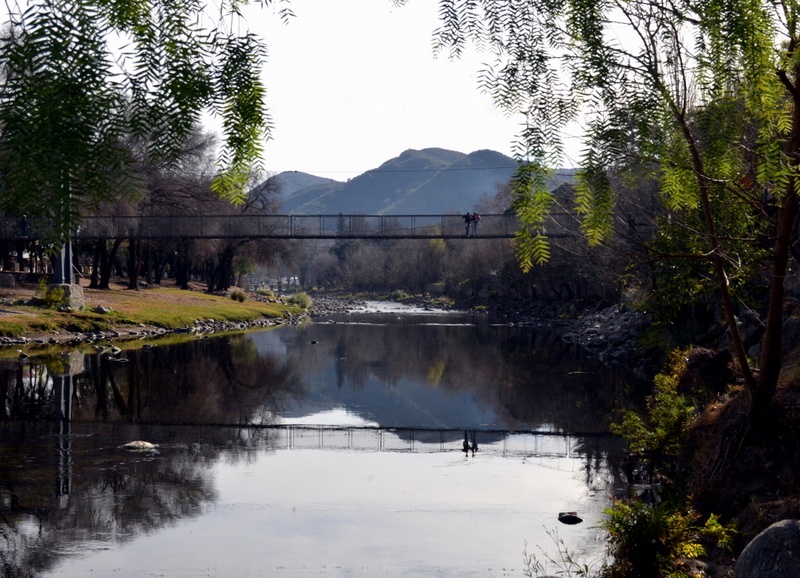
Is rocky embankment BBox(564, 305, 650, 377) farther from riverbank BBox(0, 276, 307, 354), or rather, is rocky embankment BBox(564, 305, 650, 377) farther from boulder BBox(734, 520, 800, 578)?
boulder BBox(734, 520, 800, 578)

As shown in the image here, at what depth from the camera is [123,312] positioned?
4953cm

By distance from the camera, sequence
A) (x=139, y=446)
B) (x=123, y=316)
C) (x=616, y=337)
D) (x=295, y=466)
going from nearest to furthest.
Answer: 1. (x=295, y=466)
2. (x=139, y=446)
3. (x=616, y=337)
4. (x=123, y=316)

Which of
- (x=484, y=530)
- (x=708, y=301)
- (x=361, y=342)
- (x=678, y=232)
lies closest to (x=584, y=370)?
(x=708, y=301)

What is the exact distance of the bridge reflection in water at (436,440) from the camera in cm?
1952

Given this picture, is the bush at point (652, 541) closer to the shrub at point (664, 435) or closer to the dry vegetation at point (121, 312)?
the shrub at point (664, 435)

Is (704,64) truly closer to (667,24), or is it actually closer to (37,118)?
(667,24)

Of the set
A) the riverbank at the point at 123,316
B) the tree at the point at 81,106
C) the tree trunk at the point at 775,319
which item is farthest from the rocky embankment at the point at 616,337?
the tree at the point at 81,106

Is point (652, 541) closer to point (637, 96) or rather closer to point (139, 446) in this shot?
point (637, 96)

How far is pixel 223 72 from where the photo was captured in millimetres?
5391

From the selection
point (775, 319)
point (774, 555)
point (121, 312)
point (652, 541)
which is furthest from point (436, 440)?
point (121, 312)

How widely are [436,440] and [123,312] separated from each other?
3268cm

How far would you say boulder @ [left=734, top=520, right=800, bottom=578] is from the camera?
738cm

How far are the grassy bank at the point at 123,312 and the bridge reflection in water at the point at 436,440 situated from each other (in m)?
23.0

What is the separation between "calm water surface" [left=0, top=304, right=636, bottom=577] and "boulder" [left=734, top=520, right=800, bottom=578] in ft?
12.7
